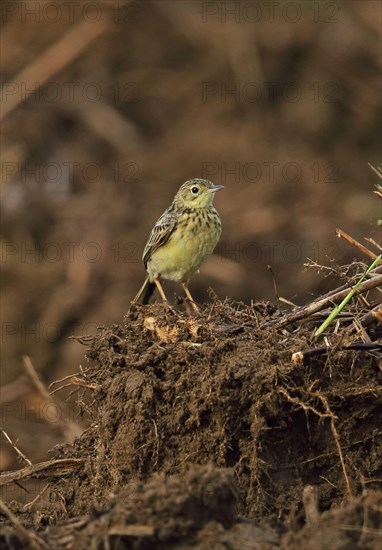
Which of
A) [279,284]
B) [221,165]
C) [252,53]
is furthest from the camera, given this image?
[252,53]

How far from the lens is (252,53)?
16906mm

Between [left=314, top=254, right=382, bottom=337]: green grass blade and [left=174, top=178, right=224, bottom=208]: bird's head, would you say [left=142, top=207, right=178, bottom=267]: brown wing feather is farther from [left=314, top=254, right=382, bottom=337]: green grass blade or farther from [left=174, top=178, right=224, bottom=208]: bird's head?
[left=314, top=254, right=382, bottom=337]: green grass blade

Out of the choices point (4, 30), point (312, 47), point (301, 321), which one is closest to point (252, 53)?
point (312, 47)

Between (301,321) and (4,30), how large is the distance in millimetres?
11287

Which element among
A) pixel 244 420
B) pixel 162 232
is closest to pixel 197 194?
pixel 162 232

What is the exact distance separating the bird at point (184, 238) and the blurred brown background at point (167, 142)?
10.6ft

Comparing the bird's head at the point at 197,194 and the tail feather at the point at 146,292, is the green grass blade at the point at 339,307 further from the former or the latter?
the tail feather at the point at 146,292

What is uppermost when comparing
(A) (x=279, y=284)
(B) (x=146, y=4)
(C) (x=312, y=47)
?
(B) (x=146, y=4)

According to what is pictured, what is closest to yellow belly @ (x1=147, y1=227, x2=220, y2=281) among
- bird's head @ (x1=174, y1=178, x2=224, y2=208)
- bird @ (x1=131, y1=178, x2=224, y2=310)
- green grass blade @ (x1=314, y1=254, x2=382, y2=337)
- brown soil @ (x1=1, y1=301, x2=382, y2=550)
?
bird @ (x1=131, y1=178, x2=224, y2=310)

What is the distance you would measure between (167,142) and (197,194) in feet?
24.7

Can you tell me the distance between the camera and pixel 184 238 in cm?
855

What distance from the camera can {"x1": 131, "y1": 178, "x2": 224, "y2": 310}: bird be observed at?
8.54 metres

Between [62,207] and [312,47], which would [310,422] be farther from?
[312,47]

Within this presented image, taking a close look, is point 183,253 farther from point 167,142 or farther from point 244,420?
point 167,142
